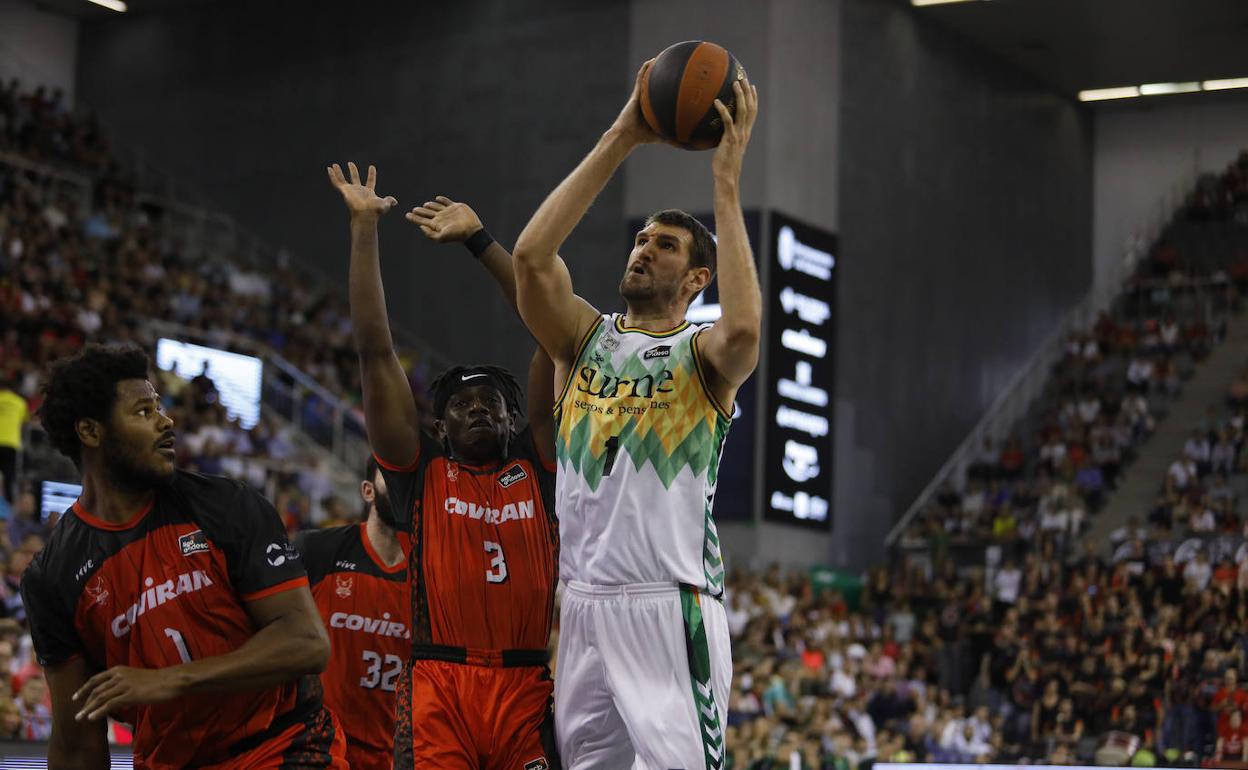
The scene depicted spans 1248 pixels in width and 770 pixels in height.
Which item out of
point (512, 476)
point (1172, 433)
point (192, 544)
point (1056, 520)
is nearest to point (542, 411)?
point (512, 476)

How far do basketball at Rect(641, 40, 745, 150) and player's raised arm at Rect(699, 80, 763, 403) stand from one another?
0.22 feet

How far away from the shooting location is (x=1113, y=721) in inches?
743

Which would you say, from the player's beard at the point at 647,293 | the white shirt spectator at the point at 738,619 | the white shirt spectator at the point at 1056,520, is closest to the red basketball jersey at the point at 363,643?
the player's beard at the point at 647,293

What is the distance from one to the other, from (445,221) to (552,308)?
1.96 ft

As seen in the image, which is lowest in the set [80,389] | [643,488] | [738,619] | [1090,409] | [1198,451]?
[738,619]

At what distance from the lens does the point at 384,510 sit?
7.13 meters

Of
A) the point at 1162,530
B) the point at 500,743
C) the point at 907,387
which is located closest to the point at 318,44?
the point at 907,387

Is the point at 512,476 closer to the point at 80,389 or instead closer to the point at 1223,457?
the point at 80,389

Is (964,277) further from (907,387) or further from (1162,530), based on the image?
(1162,530)

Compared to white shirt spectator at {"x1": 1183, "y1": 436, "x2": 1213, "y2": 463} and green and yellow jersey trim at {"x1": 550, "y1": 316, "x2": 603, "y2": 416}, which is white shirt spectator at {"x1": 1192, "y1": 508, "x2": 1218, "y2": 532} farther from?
green and yellow jersey trim at {"x1": 550, "y1": 316, "x2": 603, "y2": 416}

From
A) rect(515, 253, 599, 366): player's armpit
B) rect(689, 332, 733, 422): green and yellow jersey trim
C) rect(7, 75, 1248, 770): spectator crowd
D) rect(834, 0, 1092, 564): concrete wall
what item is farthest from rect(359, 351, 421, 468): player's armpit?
rect(834, 0, 1092, 564): concrete wall

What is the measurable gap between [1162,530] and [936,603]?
11.0ft

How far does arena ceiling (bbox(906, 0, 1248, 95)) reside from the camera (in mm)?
29125

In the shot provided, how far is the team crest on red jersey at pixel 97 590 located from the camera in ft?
16.0
